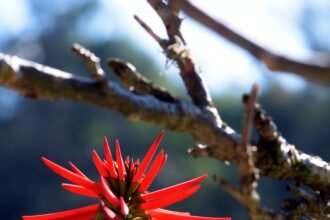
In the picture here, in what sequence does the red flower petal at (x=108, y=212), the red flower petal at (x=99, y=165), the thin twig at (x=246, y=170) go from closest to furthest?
the thin twig at (x=246, y=170) → the red flower petal at (x=108, y=212) → the red flower petal at (x=99, y=165)

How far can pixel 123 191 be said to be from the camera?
1.14m

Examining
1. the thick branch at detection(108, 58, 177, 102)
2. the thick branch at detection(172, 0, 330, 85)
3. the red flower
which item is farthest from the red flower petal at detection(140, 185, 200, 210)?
the thick branch at detection(172, 0, 330, 85)

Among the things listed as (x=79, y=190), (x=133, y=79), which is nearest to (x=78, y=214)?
(x=79, y=190)

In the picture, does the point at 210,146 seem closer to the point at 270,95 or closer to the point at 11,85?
the point at 11,85

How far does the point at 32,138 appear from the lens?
23.7 m

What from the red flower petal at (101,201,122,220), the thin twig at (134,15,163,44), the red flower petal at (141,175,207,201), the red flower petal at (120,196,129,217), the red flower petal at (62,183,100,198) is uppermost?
the thin twig at (134,15,163,44)

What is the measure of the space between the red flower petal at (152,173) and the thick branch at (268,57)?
412 millimetres

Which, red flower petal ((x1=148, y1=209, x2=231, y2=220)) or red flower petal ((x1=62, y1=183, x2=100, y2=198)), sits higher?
red flower petal ((x1=148, y1=209, x2=231, y2=220))

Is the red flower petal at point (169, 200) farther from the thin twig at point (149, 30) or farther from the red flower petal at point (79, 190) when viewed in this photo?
the thin twig at point (149, 30)

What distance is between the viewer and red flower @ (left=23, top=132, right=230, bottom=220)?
106 centimetres

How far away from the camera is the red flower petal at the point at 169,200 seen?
3.37ft

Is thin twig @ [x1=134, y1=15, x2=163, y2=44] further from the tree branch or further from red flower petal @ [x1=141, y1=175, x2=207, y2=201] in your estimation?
red flower petal @ [x1=141, y1=175, x2=207, y2=201]

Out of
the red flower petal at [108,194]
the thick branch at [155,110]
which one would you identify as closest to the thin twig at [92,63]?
the thick branch at [155,110]

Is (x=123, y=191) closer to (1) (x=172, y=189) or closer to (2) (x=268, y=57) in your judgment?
(1) (x=172, y=189)
